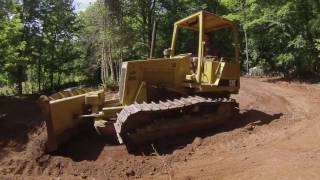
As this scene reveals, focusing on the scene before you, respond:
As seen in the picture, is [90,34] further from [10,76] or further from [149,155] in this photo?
[149,155]

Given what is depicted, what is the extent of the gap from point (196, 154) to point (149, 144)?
4.21ft

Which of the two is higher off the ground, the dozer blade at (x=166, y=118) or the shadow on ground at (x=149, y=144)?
the dozer blade at (x=166, y=118)

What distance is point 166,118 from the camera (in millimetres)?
10711

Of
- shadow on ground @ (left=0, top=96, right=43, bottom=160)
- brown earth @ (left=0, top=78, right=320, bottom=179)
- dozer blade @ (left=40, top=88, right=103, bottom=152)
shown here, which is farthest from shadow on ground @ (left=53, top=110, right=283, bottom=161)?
shadow on ground @ (left=0, top=96, right=43, bottom=160)

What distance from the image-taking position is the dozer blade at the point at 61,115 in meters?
10.4

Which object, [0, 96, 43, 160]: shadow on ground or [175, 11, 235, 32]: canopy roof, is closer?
[0, 96, 43, 160]: shadow on ground

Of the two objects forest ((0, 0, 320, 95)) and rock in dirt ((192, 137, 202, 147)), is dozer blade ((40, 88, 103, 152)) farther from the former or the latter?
forest ((0, 0, 320, 95))

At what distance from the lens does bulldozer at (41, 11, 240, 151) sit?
1034 cm

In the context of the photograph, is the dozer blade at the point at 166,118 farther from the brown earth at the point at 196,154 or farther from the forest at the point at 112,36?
the forest at the point at 112,36

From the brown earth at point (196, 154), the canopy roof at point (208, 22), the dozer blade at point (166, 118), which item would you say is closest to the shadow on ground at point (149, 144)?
the brown earth at point (196, 154)

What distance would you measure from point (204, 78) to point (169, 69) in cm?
92

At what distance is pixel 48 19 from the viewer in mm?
29375

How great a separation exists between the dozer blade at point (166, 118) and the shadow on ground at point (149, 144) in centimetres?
14

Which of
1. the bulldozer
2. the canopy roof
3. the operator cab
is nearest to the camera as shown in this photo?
the bulldozer
